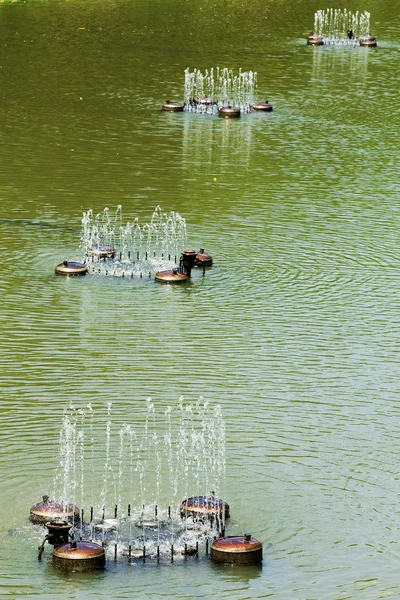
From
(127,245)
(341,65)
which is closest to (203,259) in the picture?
(127,245)

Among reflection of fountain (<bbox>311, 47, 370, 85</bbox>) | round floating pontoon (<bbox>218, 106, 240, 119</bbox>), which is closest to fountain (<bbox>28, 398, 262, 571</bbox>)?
round floating pontoon (<bbox>218, 106, 240, 119</bbox>)

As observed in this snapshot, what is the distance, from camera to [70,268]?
1953 cm

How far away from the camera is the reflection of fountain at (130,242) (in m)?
20.2

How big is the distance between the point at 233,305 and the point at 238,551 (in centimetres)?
733

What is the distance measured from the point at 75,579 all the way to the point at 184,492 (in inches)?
78.6

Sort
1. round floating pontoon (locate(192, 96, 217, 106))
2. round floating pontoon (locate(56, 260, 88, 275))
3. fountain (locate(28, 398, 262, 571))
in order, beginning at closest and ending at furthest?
fountain (locate(28, 398, 262, 571)), round floating pontoon (locate(56, 260, 88, 275)), round floating pontoon (locate(192, 96, 217, 106))

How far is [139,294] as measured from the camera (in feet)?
62.1

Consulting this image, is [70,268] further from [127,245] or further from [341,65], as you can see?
[341,65]

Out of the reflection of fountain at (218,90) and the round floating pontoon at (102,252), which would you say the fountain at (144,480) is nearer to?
the round floating pontoon at (102,252)

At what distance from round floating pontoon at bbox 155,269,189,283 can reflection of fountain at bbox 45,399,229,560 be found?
441cm

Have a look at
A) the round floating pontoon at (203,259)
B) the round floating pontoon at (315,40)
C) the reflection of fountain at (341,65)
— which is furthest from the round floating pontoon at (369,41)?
the round floating pontoon at (203,259)

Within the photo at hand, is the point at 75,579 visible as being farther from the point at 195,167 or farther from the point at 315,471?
the point at 195,167

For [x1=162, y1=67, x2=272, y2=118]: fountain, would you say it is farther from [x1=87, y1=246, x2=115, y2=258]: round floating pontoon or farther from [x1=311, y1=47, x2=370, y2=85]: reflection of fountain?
[x1=87, y1=246, x2=115, y2=258]: round floating pontoon

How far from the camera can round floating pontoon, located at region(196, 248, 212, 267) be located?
19984 mm
